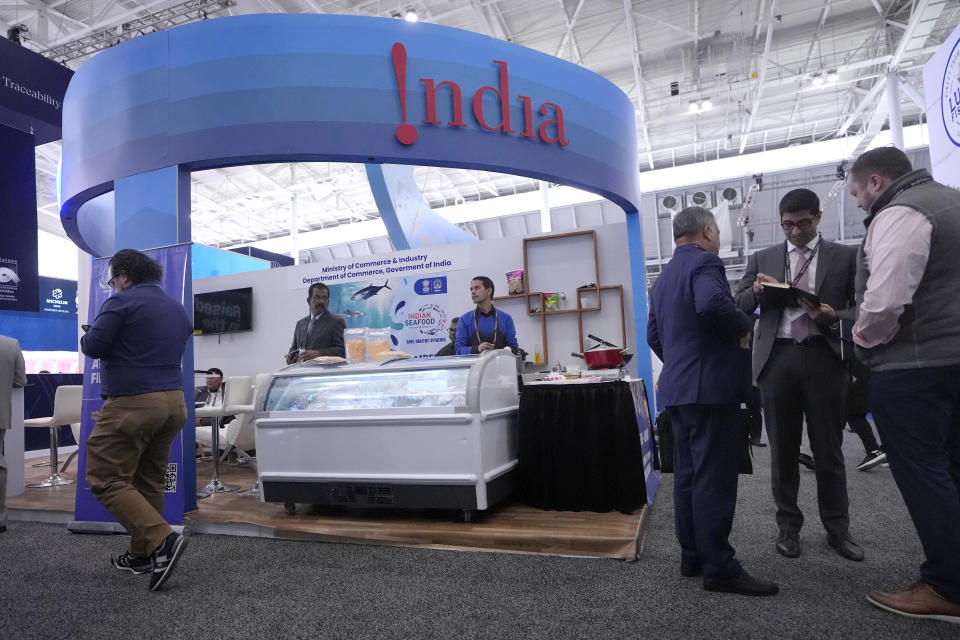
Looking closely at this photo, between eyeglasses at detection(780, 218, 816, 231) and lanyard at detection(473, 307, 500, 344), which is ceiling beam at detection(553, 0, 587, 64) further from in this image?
eyeglasses at detection(780, 218, 816, 231)

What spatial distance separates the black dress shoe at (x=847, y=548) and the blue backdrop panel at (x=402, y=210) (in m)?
5.46

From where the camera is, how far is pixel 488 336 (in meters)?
4.36

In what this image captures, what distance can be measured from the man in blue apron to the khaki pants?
2045 mm

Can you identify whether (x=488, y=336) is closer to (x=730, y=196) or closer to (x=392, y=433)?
(x=392, y=433)

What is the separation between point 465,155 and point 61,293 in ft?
42.1

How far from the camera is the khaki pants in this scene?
8.70ft

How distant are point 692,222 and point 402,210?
5247mm

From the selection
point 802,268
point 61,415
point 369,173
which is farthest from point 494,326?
point 61,415

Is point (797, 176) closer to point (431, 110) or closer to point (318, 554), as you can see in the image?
point (431, 110)

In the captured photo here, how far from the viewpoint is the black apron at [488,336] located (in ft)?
14.1

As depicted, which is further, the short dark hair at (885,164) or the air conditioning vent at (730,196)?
the air conditioning vent at (730,196)

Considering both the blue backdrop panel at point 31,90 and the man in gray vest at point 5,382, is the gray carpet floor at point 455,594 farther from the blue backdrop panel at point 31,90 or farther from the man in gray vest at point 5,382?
the blue backdrop panel at point 31,90

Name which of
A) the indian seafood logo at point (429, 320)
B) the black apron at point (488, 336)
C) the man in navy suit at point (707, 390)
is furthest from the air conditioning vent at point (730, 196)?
the man in navy suit at point (707, 390)

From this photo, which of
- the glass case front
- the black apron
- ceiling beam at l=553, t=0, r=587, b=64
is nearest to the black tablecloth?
the glass case front
